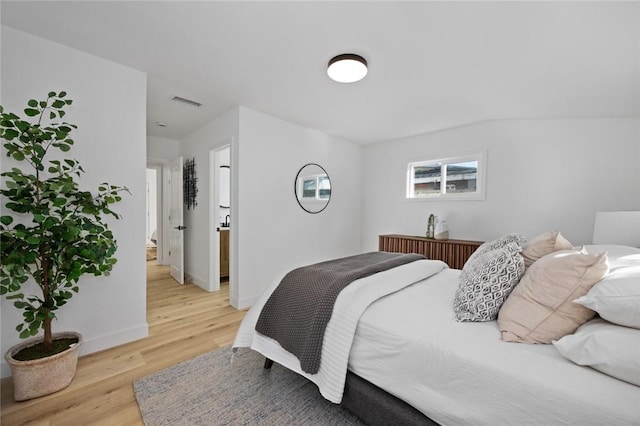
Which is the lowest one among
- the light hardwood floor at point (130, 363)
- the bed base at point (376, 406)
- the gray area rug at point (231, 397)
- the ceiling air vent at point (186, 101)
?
the light hardwood floor at point (130, 363)

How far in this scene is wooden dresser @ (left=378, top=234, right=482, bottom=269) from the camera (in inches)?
129

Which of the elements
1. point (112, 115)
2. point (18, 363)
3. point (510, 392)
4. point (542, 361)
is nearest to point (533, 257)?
point (542, 361)

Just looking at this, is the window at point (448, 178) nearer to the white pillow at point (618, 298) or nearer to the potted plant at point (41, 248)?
the white pillow at point (618, 298)

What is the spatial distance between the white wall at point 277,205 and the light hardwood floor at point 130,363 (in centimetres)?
50

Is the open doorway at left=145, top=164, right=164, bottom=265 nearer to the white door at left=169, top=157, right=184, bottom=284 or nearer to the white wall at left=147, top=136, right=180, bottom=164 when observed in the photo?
the white wall at left=147, top=136, right=180, bottom=164

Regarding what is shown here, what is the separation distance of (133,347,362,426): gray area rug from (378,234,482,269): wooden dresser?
249 centimetres

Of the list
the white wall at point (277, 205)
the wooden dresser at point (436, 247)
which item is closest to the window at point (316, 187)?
the white wall at point (277, 205)

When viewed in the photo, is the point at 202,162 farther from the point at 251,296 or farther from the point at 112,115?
the point at 251,296

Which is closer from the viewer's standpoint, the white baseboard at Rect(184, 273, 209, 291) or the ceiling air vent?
the ceiling air vent

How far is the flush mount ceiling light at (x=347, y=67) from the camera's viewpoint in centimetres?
202

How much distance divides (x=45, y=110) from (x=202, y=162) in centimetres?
192

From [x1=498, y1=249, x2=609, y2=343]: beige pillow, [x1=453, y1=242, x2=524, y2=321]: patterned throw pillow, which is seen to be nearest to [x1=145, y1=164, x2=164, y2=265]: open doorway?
[x1=453, y1=242, x2=524, y2=321]: patterned throw pillow

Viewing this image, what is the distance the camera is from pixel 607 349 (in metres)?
0.86

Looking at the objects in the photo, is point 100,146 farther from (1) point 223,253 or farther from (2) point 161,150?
(2) point 161,150
